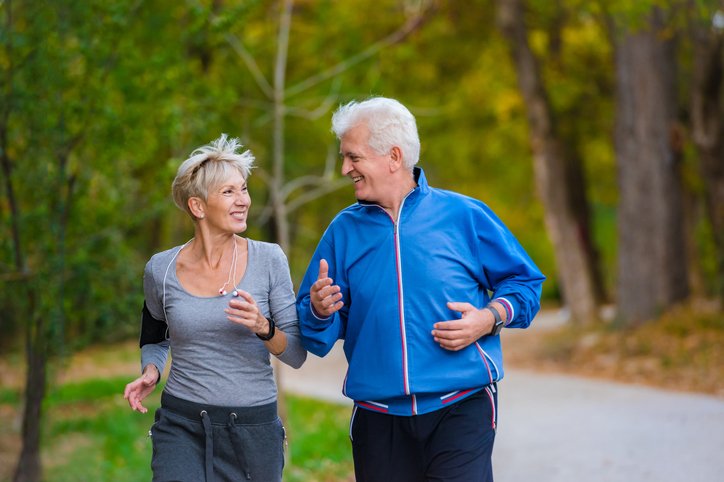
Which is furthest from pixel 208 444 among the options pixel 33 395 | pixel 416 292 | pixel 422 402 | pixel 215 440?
pixel 33 395

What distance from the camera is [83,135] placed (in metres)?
7.38

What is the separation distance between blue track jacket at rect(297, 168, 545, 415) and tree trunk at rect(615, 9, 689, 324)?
38.8 feet

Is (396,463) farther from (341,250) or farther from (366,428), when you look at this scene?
(341,250)

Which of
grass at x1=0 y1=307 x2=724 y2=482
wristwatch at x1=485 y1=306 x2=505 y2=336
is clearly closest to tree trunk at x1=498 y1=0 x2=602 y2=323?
grass at x1=0 y1=307 x2=724 y2=482

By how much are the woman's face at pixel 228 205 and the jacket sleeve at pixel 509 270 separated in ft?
2.92

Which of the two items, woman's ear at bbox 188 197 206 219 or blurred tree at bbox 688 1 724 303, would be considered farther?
blurred tree at bbox 688 1 724 303

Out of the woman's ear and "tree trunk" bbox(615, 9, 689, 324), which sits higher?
"tree trunk" bbox(615, 9, 689, 324)

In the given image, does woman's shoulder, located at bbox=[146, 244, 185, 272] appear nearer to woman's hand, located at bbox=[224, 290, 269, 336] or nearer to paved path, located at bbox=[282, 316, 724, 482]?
woman's hand, located at bbox=[224, 290, 269, 336]

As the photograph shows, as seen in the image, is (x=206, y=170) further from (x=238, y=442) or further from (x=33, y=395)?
(x=33, y=395)

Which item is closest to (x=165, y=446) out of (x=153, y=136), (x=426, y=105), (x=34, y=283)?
(x=34, y=283)

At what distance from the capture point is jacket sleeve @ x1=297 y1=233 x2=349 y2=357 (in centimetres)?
393

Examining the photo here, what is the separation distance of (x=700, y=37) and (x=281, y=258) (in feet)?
35.7

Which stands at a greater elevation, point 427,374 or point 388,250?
point 388,250

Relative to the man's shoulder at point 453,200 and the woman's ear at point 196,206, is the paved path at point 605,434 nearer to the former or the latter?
the man's shoulder at point 453,200
